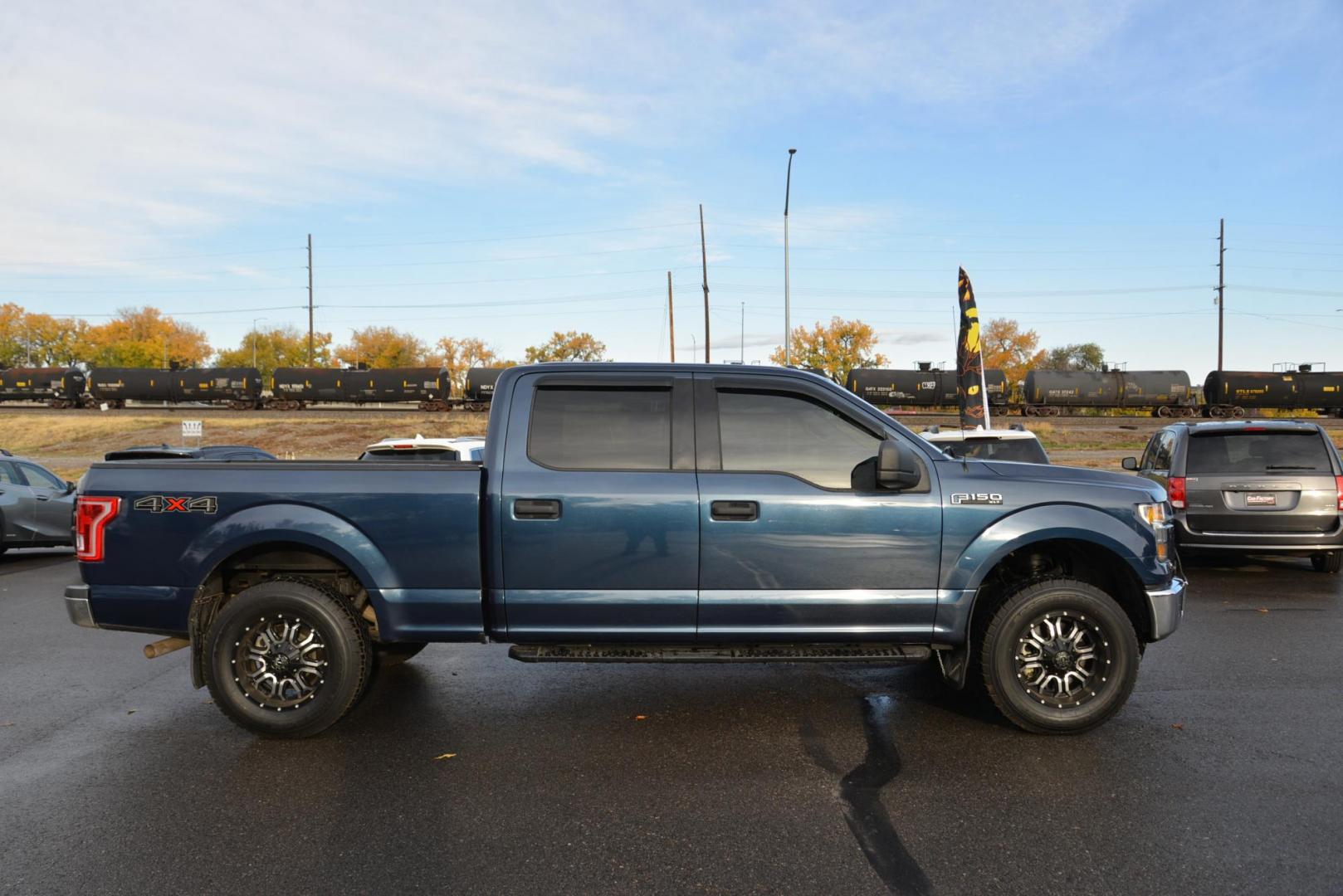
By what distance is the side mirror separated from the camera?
456 centimetres


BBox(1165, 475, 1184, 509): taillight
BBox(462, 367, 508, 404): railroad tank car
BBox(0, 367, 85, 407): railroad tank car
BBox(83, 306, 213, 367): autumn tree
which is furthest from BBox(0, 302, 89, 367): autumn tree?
BBox(1165, 475, 1184, 509): taillight

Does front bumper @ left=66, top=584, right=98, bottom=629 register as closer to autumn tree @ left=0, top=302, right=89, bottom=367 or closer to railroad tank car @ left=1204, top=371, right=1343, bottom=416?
railroad tank car @ left=1204, top=371, right=1343, bottom=416

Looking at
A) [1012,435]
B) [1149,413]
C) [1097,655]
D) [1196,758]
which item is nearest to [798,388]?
[1097,655]

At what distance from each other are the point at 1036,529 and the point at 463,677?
3.86 metres

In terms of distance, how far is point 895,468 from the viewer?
4.57m

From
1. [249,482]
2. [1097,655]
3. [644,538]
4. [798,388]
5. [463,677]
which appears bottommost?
[463,677]

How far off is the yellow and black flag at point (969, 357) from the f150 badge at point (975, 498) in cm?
1394

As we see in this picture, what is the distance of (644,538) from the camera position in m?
4.66

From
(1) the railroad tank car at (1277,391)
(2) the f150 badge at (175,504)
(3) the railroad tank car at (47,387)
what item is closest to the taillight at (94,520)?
(2) the f150 badge at (175,504)

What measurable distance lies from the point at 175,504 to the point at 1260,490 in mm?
9907

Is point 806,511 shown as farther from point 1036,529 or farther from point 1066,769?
point 1066,769

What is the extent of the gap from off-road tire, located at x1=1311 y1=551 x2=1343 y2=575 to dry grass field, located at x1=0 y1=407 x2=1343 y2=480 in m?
21.0

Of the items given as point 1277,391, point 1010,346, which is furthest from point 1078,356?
point 1277,391

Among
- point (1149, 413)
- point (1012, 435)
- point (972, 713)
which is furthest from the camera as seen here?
point (1149, 413)
